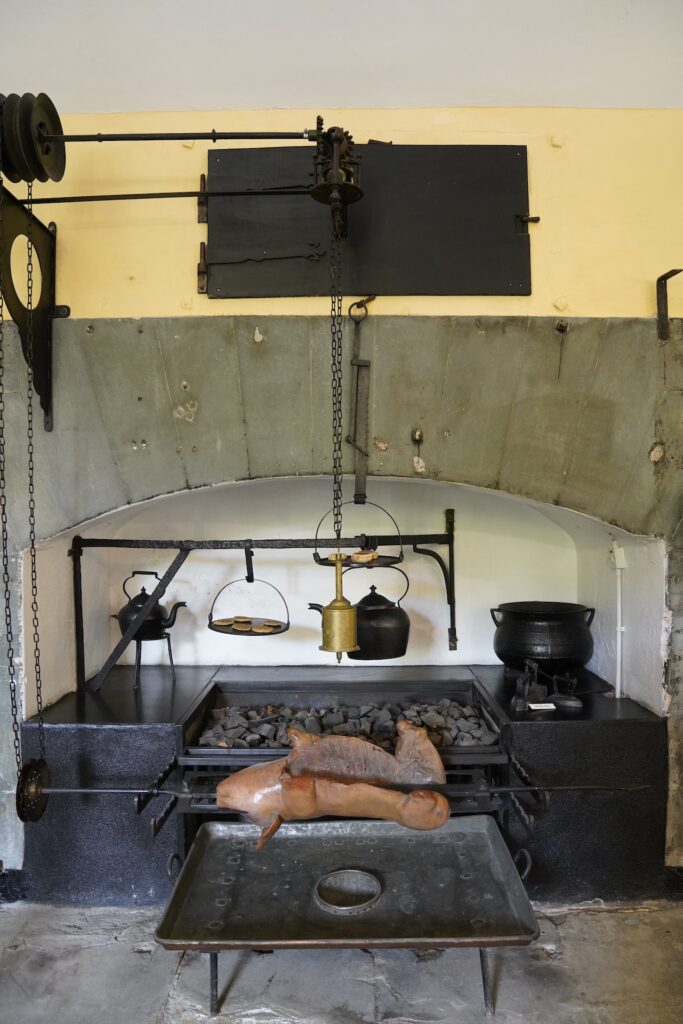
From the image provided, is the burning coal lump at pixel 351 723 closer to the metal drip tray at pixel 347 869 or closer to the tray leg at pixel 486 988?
the metal drip tray at pixel 347 869

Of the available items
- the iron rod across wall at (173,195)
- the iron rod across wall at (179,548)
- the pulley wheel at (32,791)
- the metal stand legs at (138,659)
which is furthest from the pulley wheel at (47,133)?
Result: the pulley wheel at (32,791)

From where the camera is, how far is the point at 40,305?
2480 millimetres

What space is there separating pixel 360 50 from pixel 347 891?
3.19m

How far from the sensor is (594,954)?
A: 227cm

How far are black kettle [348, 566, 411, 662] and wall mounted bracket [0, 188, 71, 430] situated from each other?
1.52 meters

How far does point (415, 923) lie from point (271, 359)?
2028 millimetres

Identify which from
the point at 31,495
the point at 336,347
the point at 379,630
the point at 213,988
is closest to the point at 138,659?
the point at 31,495

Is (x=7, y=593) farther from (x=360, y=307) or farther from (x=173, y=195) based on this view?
(x=360, y=307)

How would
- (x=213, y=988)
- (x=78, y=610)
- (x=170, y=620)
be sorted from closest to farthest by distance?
(x=213, y=988), (x=78, y=610), (x=170, y=620)

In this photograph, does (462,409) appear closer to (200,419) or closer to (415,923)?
(200,419)

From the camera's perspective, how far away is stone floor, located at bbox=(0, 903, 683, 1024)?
79.2 inches

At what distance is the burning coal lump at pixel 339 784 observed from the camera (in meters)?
2.19

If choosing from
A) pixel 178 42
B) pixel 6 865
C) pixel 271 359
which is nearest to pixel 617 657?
pixel 271 359

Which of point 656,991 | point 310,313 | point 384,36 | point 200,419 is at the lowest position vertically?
point 656,991
